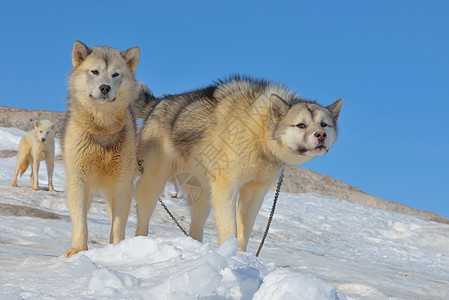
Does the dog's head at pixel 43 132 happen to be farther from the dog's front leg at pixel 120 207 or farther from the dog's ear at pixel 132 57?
the dog's front leg at pixel 120 207

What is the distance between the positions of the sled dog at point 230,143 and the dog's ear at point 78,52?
1418 millimetres

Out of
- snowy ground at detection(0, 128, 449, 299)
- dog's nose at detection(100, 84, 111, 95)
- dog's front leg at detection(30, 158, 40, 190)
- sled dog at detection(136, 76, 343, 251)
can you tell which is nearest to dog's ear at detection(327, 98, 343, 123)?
sled dog at detection(136, 76, 343, 251)

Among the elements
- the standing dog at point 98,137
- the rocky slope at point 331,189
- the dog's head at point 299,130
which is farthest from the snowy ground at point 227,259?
the rocky slope at point 331,189

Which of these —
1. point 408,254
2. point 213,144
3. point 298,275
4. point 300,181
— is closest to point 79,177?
point 213,144

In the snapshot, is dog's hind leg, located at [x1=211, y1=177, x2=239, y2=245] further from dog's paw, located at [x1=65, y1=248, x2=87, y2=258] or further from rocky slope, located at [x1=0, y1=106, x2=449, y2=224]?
rocky slope, located at [x1=0, y1=106, x2=449, y2=224]

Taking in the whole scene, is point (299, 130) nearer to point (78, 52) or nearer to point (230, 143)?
point (230, 143)

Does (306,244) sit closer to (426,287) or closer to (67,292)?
(426,287)

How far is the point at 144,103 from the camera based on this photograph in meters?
6.96

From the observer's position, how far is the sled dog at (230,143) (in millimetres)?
5434

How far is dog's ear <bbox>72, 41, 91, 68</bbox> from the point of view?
520 cm

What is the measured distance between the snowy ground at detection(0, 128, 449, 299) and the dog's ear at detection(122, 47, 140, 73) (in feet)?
6.06

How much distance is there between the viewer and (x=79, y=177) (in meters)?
4.88

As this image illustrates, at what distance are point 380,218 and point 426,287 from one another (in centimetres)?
978

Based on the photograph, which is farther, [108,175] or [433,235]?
[433,235]
